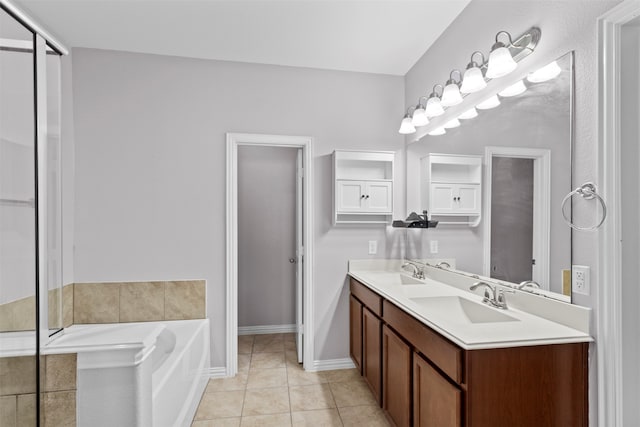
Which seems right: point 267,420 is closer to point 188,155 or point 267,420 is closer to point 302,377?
point 302,377

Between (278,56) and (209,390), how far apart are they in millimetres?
2713

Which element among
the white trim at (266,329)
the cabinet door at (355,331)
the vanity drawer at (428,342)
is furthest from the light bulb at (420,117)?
the white trim at (266,329)

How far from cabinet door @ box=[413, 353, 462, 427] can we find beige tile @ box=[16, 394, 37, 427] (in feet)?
5.40

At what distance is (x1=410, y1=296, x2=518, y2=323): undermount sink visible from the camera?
67.7 inches

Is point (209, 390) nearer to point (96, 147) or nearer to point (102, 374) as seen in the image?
point (102, 374)

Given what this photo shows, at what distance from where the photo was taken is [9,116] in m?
1.33

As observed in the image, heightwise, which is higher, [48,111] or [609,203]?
[48,111]

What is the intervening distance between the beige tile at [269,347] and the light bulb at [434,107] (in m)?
2.57

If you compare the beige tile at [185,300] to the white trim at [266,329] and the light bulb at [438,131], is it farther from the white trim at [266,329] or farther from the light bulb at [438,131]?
the light bulb at [438,131]

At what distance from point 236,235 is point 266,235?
104cm

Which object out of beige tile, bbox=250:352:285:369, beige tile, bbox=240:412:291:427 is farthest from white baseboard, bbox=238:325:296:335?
beige tile, bbox=240:412:291:427

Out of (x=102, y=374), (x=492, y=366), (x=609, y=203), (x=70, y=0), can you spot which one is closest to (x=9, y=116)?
(x=102, y=374)

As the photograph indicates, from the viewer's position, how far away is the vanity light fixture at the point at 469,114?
2023mm

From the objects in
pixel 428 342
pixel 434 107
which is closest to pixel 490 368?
pixel 428 342
